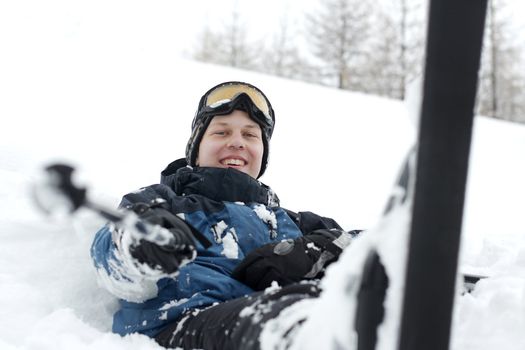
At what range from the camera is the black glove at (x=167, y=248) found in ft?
5.02

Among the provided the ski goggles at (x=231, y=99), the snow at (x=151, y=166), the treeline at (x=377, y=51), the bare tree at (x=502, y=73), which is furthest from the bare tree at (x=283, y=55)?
the ski goggles at (x=231, y=99)

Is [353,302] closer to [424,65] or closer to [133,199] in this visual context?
[424,65]

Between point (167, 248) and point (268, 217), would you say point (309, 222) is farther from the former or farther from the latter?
point (167, 248)

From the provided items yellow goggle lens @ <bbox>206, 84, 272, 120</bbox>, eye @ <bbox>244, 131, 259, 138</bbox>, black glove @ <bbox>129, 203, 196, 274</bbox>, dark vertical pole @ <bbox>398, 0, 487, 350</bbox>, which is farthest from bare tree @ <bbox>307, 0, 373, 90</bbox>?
dark vertical pole @ <bbox>398, 0, 487, 350</bbox>

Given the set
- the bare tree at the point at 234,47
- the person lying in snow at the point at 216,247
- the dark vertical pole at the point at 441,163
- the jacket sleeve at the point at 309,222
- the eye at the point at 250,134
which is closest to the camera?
the dark vertical pole at the point at 441,163

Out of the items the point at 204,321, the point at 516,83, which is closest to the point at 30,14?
the point at 204,321

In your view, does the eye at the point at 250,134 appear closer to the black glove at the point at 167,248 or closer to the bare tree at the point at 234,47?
the black glove at the point at 167,248

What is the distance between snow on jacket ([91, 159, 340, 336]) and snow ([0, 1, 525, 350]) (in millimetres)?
137

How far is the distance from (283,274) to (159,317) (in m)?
0.44

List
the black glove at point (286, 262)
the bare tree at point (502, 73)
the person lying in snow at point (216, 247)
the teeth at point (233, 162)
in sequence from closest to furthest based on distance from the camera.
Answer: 1. the person lying in snow at point (216, 247)
2. the black glove at point (286, 262)
3. the teeth at point (233, 162)
4. the bare tree at point (502, 73)

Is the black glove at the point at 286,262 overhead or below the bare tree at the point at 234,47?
below

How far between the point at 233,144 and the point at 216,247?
28.4 inches

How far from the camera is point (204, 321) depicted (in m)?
1.74

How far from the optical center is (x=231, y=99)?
2936 millimetres
